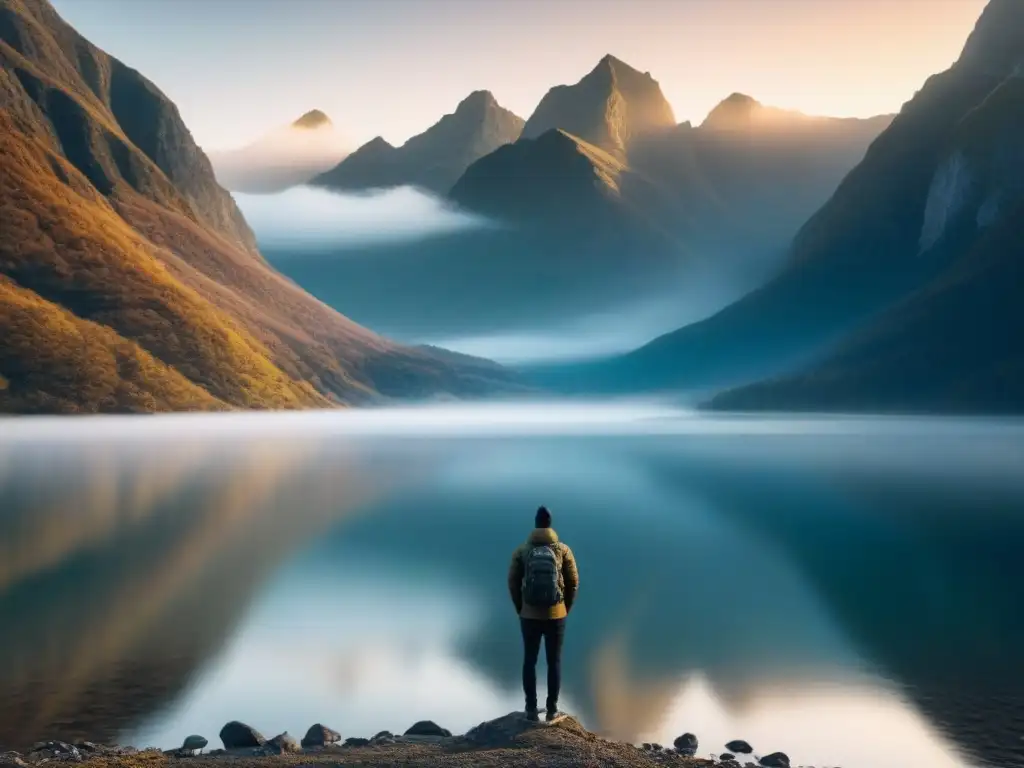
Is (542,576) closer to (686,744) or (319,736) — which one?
(686,744)

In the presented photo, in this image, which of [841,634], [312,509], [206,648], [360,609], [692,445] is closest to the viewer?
[206,648]

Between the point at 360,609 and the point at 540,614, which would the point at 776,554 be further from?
the point at 540,614

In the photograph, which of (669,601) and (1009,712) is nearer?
(1009,712)

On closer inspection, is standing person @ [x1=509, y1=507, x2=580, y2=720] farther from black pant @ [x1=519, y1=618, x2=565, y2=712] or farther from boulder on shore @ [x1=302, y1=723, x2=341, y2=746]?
boulder on shore @ [x1=302, y1=723, x2=341, y2=746]

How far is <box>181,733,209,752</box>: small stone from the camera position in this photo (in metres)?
A: 23.5

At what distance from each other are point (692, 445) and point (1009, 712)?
452 ft

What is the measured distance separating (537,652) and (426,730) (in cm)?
347

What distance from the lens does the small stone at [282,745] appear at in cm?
2252

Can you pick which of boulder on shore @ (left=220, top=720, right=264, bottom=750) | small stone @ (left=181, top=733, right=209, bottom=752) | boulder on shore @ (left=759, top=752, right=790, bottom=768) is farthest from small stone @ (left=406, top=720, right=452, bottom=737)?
boulder on shore @ (left=759, top=752, right=790, bottom=768)

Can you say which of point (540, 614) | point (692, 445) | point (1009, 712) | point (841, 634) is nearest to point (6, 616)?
point (540, 614)

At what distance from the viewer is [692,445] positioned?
534 ft

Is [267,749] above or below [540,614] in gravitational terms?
below

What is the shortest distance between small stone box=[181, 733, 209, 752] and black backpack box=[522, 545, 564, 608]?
291 inches

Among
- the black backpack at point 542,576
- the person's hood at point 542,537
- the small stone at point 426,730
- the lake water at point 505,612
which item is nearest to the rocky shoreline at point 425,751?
the small stone at point 426,730
